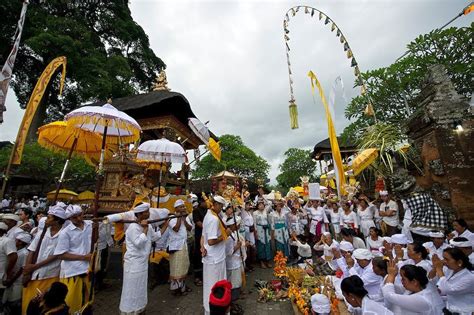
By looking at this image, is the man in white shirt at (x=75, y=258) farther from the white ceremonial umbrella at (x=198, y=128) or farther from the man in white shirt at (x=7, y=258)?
the white ceremonial umbrella at (x=198, y=128)

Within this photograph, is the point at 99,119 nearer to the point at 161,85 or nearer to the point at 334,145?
the point at 334,145

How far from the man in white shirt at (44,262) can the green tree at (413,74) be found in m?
9.38

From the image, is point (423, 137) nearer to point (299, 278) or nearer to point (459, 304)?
point (459, 304)

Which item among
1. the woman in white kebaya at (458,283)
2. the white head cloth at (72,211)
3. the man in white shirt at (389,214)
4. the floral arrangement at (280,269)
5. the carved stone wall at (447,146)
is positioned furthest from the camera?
the man in white shirt at (389,214)

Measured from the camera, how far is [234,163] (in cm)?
3372

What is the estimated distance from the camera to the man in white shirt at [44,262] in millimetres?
3316

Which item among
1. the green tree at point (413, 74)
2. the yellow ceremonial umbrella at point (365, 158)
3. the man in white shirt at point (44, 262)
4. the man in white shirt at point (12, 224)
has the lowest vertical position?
the man in white shirt at point (44, 262)

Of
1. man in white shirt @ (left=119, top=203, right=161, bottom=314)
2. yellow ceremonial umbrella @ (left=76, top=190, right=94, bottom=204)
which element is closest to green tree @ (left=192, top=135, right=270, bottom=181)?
yellow ceremonial umbrella @ (left=76, top=190, right=94, bottom=204)

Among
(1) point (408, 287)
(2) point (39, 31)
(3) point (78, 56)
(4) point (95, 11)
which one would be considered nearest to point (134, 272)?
(1) point (408, 287)

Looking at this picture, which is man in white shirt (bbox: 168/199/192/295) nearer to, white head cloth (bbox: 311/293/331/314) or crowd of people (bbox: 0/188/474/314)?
crowd of people (bbox: 0/188/474/314)

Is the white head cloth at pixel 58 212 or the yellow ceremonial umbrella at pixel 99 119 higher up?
the yellow ceremonial umbrella at pixel 99 119

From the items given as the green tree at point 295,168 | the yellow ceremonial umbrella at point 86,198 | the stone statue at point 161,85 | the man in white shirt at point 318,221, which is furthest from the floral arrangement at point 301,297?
the green tree at point 295,168

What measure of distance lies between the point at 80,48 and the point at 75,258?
1683cm

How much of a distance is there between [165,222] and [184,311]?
171cm
